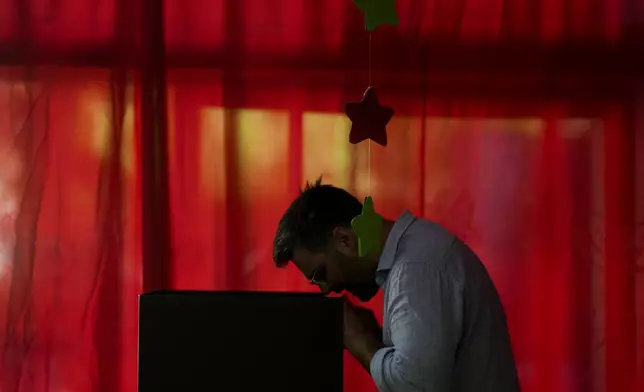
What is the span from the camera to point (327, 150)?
180 centimetres

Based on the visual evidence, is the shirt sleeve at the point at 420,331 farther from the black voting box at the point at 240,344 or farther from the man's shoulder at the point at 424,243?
the black voting box at the point at 240,344

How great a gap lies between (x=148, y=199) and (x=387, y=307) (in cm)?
87

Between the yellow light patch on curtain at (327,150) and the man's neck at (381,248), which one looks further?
the yellow light patch on curtain at (327,150)

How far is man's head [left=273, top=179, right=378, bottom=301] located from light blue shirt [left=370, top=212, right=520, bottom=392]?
8 centimetres

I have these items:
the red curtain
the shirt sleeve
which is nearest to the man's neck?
the shirt sleeve

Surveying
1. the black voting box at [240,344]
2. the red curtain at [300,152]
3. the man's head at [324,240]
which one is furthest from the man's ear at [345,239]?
the red curtain at [300,152]

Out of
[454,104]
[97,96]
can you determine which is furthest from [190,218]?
[454,104]

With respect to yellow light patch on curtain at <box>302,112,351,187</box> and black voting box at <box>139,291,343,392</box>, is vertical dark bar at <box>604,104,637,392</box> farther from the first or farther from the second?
black voting box at <box>139,291,343,392</box>

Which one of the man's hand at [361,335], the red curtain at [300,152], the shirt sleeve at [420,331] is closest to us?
the shirt sleeve at [420,331]

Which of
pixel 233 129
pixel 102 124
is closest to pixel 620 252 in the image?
pixel 233 129

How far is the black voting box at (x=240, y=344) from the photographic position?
0.85m

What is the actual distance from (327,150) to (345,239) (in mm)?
587

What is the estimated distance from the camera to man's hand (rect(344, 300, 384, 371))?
1188 mm

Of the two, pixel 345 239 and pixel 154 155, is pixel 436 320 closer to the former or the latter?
pixel 345 239
